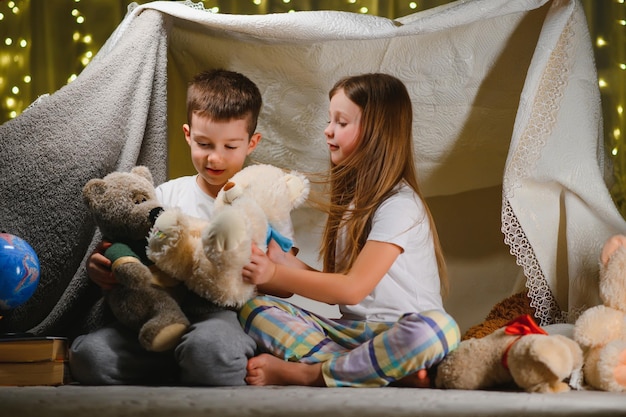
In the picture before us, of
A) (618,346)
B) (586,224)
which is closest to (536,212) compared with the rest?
(586,224)

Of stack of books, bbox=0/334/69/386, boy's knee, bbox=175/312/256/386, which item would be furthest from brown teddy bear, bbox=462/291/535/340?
stack of books, bbox=0/334/69/386

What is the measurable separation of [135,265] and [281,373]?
29 cm

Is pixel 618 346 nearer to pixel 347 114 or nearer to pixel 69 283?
pixel 347 114

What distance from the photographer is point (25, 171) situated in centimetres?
148

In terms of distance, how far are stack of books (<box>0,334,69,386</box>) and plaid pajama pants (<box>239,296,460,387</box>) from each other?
12.2 inches

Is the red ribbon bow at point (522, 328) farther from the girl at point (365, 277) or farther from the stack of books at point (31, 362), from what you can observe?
the stack of books at point (31, 362)

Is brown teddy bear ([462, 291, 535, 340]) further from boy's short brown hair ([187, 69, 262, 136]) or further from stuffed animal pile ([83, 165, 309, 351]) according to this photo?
boy's short brown hair ([187, 69, 262, 136])

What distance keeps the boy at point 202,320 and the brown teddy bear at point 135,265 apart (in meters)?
0.03

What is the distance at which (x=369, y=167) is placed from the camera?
1.53 m

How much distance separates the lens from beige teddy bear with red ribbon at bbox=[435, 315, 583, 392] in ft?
3.72

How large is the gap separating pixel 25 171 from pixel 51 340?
0.36m

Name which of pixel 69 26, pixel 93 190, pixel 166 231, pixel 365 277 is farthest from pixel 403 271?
pixel 69 26

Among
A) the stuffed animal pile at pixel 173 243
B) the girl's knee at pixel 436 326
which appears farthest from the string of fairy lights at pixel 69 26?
the girl's knee at pixel 436 326

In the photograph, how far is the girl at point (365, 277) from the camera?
1.22 metres
